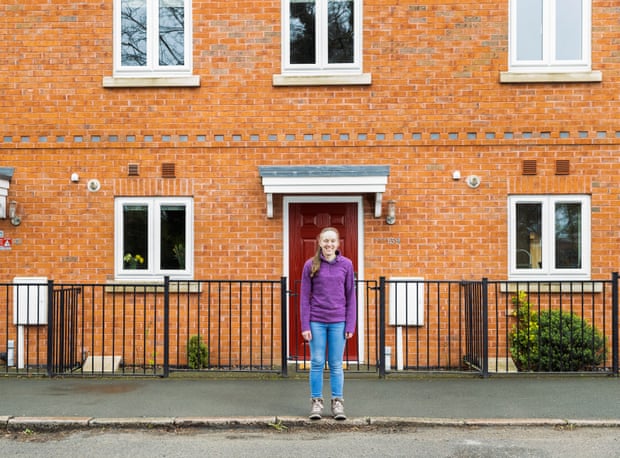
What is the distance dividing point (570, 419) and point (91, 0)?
7867mm

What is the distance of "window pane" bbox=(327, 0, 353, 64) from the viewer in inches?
412

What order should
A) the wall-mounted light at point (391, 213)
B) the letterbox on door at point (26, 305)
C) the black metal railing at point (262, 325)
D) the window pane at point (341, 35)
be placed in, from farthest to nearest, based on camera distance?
1. the window pane at point (341, 35)
2. the letterbox on door at point (26, 305)
3. the wall-mounted light at point (391, 213)
4. the black metal railing at point (262, 325)

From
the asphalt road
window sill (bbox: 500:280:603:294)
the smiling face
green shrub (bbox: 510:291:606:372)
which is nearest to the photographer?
the asphalt road

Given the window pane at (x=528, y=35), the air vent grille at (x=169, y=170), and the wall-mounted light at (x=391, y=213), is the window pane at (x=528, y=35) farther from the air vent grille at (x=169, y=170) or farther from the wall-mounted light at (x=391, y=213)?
the air vent grille at (x=169, y=170)

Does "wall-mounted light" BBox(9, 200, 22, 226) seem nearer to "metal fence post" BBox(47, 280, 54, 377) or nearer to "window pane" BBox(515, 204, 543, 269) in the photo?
"metal fence post" BBox(47, 280, 54, 377)

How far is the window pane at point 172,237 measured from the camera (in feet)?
34.6

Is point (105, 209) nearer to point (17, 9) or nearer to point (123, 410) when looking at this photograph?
point (17, 9)

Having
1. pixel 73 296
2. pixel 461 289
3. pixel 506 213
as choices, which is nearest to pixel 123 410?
pixel 73 296

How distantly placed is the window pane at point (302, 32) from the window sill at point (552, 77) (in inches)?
100

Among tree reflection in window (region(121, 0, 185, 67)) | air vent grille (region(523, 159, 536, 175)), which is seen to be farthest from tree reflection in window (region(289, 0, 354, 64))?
air vent grille (region(523, 159, 536, 175))

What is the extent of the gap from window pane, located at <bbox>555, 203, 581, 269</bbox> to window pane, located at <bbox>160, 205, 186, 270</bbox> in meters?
4.96

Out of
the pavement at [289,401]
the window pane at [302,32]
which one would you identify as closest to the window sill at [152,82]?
the window pane at [302,32]

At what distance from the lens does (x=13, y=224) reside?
10500 mm

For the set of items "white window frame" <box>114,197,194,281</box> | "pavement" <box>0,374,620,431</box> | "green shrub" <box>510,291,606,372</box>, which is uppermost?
"white window frame" <box>114,197,194,281</box>
